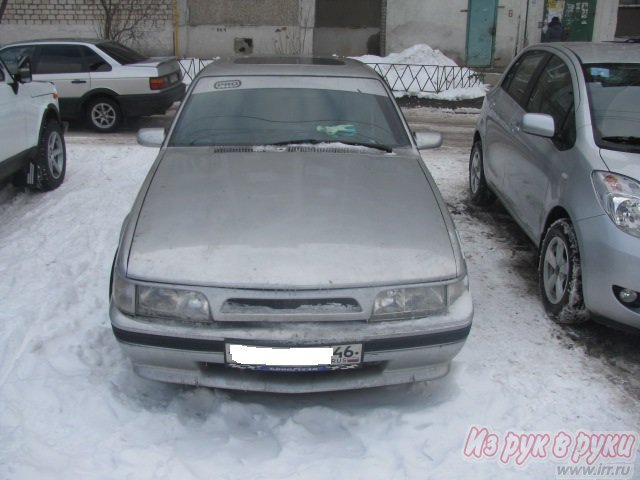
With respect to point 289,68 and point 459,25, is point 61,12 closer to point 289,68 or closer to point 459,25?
point 459,25

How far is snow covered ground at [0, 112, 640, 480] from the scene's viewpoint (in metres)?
2.85

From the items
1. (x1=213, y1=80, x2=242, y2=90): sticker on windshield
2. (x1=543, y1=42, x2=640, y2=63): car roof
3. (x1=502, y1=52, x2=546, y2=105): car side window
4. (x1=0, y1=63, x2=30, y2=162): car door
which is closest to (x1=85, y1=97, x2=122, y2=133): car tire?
(x1=0, y1=63, x2=30, y2=162): car door

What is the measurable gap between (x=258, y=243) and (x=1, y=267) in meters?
2.64

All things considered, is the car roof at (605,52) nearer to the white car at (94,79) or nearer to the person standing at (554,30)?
the white car at (94,79)

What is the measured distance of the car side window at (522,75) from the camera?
534 cm

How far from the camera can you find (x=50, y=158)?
6609 mm

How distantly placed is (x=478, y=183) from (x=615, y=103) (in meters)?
2.11

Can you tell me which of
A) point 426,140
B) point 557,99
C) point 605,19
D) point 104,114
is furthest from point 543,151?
point 605,19

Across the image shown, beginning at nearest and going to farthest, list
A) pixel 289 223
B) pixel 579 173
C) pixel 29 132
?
1. pixel 289 223
2. pixel 579 173
3. pixel 29 132

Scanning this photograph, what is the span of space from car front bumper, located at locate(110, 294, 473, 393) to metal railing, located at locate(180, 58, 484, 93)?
1097 centimetres

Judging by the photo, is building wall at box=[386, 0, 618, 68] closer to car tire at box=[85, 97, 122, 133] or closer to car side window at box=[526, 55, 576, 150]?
car tire at box=[85, 97, 122, 133]

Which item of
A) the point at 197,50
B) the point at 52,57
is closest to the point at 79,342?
the point at 52,57

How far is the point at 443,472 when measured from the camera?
112 inches

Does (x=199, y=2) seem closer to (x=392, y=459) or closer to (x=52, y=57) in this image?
(x=52, y=57)
